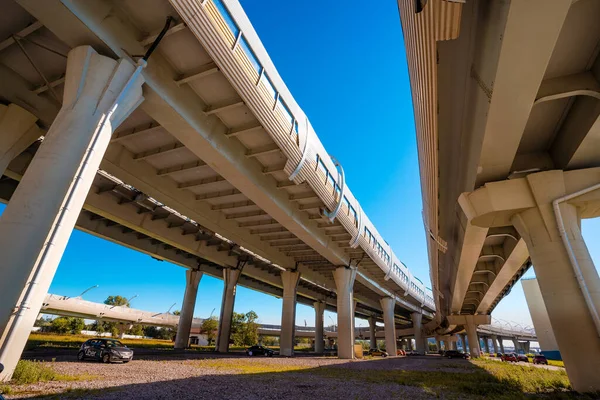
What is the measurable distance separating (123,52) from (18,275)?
6.73 m

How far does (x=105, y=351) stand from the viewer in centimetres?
1523

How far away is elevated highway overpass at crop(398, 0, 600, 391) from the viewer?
6.21 metres

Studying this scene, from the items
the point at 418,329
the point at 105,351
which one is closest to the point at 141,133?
the point at 105,351

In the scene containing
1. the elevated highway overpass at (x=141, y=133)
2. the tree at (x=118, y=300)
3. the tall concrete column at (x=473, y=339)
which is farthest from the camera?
the tree at (x=118, y=300)

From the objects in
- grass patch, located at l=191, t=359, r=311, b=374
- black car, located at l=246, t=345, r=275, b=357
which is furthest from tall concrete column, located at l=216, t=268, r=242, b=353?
grass patch, located at l=191, t=359, r=311, b=374

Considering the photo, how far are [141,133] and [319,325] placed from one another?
5412cm

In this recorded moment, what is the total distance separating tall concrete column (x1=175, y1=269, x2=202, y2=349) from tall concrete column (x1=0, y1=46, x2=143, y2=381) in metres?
30.7

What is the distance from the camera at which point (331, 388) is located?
10.5 meters

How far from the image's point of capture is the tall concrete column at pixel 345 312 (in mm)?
29406

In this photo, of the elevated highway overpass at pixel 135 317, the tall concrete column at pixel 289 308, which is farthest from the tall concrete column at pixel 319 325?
the tall concrete column at pixel 289 308

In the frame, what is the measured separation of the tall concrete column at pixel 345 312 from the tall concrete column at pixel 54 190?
25093 millimetres

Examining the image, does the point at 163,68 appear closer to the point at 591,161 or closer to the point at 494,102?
the point at 494,102

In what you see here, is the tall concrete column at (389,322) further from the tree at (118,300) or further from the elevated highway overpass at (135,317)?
the tree at (118,300)

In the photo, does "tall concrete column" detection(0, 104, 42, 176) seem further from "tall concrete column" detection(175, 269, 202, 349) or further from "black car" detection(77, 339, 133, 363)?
"tall concrete column" detection(175, 269, 202, 349)
